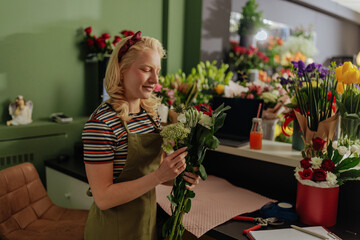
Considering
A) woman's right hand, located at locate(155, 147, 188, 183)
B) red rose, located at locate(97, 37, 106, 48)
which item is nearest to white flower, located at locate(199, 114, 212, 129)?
woman's right hand, located at locate(155, 147, 188, 183)

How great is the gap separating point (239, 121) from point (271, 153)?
333 millimetres

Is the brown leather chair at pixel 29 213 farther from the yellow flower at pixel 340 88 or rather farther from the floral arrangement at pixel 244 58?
the floral arrangement at pixel 244 58

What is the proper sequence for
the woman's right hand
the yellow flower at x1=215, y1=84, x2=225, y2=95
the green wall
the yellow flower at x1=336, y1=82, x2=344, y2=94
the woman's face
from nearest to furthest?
the woman's right hand < the woman's face < the yellow flower at x1=336, y1=82, x2=344, y2=94 < the yellow flower at x1=215, y1=84, x2=225, y2=95 < the green wall

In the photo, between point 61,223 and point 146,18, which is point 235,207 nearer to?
point 61,223

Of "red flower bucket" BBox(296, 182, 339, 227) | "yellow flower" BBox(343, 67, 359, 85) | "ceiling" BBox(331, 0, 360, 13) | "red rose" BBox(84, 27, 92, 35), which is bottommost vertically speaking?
"red flower bucket" BBox(296, 182, 339, 227)

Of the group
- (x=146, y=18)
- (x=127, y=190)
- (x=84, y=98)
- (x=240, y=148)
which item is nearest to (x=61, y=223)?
(x=127, y=190)

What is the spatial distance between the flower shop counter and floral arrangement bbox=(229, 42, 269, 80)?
2083 millimetres

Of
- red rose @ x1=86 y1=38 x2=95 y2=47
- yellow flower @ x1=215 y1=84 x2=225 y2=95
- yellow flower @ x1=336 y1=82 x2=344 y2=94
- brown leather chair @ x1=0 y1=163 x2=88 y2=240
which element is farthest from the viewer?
red rose @ x1=86 y1=38 x2=95 y2=47

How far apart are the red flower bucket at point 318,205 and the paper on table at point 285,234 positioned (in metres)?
0.06

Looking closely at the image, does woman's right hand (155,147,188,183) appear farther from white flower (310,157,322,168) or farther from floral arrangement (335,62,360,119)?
floral arrangement (335,62,360,119)

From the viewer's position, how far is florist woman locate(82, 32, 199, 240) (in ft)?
3.67

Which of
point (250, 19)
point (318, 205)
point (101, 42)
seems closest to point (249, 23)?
point (250, 19)

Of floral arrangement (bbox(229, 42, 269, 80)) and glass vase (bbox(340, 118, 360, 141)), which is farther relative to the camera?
floral arrangement (bbox(229, 42, 269, 80))

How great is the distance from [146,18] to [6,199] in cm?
211
